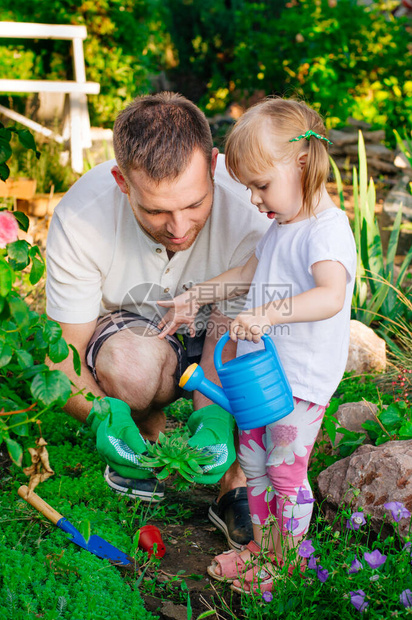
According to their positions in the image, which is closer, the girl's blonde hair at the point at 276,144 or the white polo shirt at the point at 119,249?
the girl's blonde hair at the point at 276,144

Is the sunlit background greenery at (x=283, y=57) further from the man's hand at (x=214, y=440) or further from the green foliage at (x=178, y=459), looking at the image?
the green foliage at (x=178, y=459)

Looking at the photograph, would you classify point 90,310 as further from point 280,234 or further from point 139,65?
point 139,65

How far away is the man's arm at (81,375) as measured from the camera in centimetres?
214

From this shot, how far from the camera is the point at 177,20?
926 cm

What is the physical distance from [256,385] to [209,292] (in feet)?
1.68

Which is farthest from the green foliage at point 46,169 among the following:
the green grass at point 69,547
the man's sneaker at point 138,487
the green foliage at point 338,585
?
the green foliage at point 338,585

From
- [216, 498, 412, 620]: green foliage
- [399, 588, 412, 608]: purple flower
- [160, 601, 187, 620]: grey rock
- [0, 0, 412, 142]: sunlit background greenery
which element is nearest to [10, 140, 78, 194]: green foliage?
[0, 0, 412, 142]: sunlit background greenery

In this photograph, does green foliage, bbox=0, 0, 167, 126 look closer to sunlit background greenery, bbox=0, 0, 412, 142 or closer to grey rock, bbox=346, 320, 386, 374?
sunlit background greenery, bbox=0, 0, 412, 142

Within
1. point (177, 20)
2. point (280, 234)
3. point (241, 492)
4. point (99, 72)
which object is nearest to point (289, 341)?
point (280, 234)

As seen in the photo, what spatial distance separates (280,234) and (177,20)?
8.52 metres

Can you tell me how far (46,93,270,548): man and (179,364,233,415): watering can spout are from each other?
287 mm

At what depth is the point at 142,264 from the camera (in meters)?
2.21

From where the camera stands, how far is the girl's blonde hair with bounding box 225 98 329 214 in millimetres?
1656

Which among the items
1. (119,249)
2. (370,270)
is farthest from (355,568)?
(370,270)
